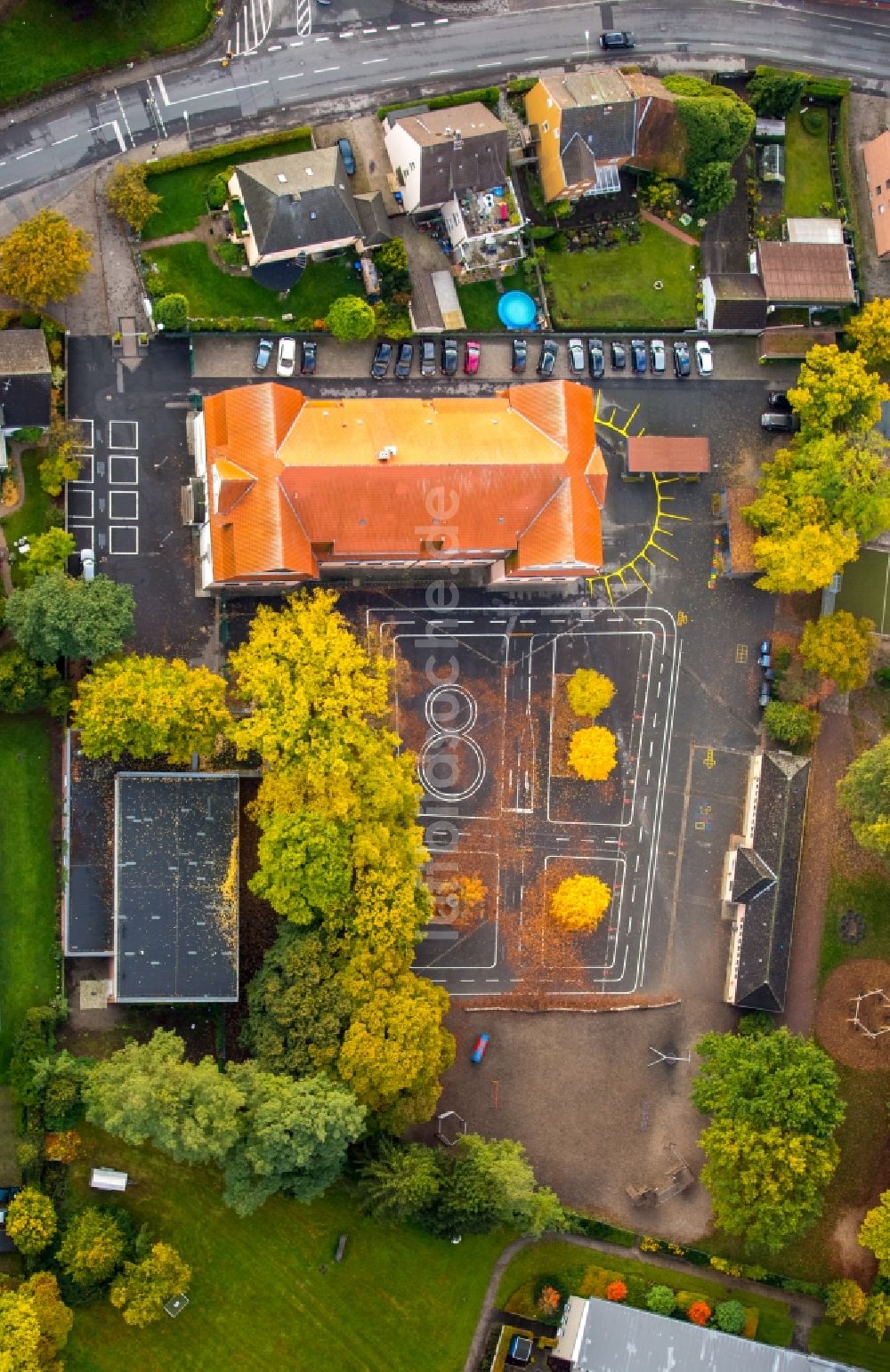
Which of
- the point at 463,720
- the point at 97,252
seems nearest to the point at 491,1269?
the point at 463,720

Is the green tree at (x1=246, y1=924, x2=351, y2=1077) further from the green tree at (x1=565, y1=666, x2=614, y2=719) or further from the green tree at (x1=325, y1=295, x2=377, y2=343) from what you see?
the green tree at (x1=325, y1=295, x2=377, y2=343)

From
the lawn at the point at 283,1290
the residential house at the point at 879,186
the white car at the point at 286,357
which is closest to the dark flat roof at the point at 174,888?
the lawn at the point at 283,1290

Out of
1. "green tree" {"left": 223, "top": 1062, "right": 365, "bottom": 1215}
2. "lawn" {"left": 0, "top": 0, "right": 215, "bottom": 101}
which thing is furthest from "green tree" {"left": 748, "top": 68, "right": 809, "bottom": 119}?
"green tree" {"left": 223, "top": 1062, "right": 365, "bottom": 1215}

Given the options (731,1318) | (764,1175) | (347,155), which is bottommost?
(731,1318)

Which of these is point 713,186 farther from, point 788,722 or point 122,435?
point 122,435

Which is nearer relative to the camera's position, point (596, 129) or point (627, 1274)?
point (627, 1274)

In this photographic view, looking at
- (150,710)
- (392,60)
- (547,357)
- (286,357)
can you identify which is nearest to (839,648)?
(547,357)
